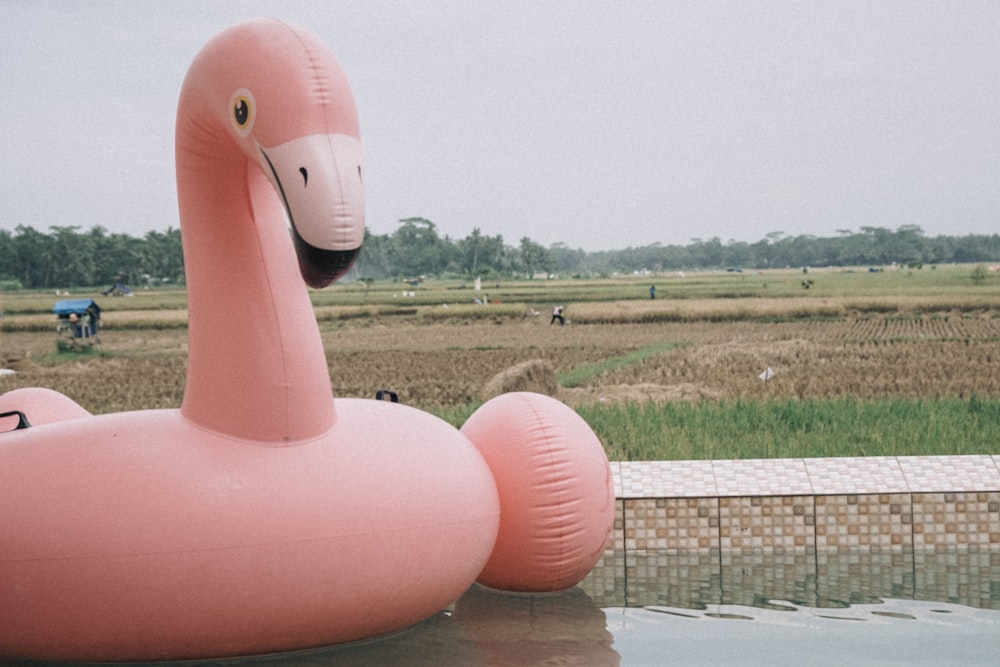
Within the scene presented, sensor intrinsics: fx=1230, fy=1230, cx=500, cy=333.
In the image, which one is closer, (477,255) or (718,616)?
(718,616)

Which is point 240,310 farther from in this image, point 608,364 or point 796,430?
point 608,364

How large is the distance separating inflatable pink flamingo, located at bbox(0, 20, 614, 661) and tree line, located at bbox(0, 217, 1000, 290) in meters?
9.59

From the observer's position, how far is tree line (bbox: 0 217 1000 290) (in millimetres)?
12578

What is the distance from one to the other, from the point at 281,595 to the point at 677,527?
185 cm

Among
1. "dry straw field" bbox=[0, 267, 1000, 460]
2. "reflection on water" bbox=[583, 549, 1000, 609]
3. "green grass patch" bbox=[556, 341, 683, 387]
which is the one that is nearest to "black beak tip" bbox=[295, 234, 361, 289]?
"reflection on water" bbox=[583, 549, 1000, 609]

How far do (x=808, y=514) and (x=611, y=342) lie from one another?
8.45 metres

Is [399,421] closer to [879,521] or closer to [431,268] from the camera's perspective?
[879,521]

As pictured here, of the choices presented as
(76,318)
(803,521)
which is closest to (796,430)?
(803,521)

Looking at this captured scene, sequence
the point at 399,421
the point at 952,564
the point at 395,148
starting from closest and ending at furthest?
1. the point at 399,421
2. the point at 952,564
3. the point at 395,148

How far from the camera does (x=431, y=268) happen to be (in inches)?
574

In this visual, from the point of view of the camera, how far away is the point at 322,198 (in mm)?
2773

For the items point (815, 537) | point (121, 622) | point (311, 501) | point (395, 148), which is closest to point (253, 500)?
point (311, 501)

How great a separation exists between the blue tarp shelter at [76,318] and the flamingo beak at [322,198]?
10323mm

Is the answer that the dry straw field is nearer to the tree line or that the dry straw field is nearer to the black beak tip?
the tree line
